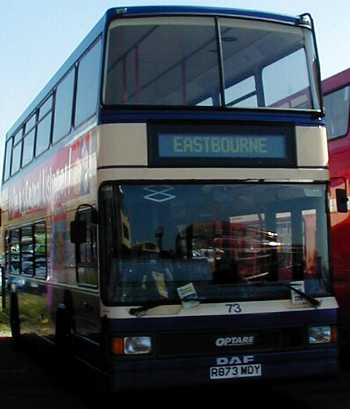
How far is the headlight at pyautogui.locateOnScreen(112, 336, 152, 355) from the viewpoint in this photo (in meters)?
6.85

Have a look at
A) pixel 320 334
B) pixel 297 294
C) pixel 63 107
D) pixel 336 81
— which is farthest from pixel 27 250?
pixel 320 334

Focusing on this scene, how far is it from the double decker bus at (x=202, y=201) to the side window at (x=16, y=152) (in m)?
Result: 5.61

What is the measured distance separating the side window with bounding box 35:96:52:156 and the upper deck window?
130 inches

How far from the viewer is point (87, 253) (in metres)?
7.70

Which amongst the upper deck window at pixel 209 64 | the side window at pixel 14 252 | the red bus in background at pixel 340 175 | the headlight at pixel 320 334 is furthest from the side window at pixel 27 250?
the headlight at pixel 320 334

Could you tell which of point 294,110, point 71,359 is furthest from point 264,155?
point 71,359

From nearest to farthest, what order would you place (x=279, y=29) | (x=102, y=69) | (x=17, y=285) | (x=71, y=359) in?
(x=102, y=69)
(x=279, y=29)
(x=71, y=359)
(x=17, y=285)

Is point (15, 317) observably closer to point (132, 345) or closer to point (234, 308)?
point (132, 345)

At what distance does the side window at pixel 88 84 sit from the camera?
765 cm

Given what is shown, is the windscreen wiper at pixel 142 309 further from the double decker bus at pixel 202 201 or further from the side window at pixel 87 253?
the side window at pixel 87 253

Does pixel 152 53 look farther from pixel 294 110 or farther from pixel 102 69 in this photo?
pixel 294 110

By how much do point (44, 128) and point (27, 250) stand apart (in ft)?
7.23

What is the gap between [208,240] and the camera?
7172mm

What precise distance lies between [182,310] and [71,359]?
2.40m
